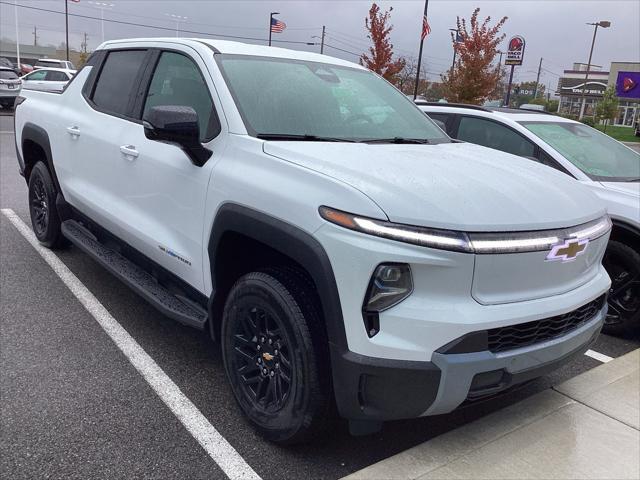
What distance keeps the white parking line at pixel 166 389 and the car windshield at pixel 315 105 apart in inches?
59.7

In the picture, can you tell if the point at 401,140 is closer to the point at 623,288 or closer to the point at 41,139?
the point at 623,288

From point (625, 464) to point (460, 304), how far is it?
4.36ft

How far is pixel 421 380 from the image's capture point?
2.22m

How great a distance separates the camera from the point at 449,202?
7.61 feet

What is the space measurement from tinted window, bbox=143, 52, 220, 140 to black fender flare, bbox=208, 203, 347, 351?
59cm

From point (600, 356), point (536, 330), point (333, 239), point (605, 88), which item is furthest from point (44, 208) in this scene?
point (605, 88)

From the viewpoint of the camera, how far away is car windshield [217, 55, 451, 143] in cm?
310

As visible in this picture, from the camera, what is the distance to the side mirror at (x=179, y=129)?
2863 millimetres

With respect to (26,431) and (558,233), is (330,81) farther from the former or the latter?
(26,431)

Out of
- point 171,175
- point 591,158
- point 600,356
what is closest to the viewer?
point 171,175

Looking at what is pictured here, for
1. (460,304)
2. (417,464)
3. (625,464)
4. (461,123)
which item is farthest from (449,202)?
(461,123)

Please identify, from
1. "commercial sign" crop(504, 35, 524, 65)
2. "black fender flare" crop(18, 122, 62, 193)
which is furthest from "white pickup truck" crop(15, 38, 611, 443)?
"commercial sign" crop(504, 35, 524, 65)

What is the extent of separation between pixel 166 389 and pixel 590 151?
4.17 meters

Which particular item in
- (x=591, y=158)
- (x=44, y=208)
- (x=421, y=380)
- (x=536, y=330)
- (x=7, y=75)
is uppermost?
(x=591, y=158)
